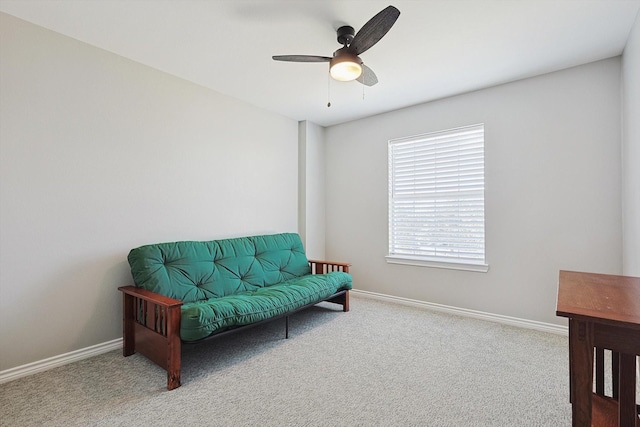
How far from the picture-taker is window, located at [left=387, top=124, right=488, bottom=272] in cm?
326

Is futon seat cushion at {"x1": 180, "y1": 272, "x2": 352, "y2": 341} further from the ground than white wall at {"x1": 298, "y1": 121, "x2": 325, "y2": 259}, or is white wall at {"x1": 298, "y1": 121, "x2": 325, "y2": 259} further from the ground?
white wall at {"x1": 298, "y1": 121, "x2": 325, "y2": 259}

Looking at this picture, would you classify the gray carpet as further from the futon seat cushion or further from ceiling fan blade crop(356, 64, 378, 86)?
ceiling fan blade crop(356, 64, 378, 86)

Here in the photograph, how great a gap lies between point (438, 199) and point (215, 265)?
2518mm

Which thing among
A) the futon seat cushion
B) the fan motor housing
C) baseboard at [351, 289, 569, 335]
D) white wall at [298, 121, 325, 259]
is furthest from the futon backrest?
the fan motor housing

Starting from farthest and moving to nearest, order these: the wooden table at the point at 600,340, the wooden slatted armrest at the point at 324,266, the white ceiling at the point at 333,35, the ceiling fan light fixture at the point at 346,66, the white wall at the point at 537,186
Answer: the wooden slatted armrest at the point at 324,266, the white wall at the point at 537,186, the ceiling fan light fixture at the point at 346,66, the white ceiling at the point at 333,35, the wooden table at the point at 600,340

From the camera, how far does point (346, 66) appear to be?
2.11m

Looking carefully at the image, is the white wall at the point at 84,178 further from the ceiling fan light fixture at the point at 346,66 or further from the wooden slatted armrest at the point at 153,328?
the ceiling fan light fixture at the point at 346,66

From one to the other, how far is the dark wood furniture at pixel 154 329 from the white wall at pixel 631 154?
2.77 metres

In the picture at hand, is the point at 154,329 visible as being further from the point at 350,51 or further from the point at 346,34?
the point at 346,34

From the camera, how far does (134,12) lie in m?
2.01

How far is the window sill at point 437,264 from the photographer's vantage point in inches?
126

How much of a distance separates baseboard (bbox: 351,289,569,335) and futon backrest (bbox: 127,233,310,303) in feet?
3.56


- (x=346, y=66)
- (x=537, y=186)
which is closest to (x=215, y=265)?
(x=346, y=66)

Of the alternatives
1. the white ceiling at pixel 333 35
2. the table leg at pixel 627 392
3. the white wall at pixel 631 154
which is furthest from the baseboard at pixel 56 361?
the white wall at pixel 631 154
